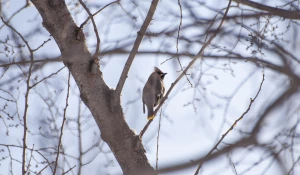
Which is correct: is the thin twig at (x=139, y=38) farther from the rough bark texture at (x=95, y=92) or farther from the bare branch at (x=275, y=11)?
the bare branch at (x=275, y=11)

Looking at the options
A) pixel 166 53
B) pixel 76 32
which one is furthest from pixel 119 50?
pixel 76 32

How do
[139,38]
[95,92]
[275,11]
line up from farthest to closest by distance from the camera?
[95,92] → [139,38] → [275,11]

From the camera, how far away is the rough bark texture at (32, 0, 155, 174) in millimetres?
3336

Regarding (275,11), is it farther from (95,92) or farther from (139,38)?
(95,92)

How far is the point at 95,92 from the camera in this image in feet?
11.2

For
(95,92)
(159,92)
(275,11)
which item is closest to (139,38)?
(95,92)

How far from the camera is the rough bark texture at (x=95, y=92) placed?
10.9 feet

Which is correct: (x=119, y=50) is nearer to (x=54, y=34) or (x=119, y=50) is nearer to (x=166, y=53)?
(x=166, y=53)

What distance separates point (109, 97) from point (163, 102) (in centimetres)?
41

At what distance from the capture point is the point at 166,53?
7.32 ft

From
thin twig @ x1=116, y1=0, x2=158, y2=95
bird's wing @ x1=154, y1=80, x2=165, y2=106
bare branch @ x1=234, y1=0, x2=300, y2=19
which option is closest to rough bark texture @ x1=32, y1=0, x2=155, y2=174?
thin twig @ x1=116, y1=0, x2=158, y2=95

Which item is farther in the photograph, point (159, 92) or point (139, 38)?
point (159, 92)

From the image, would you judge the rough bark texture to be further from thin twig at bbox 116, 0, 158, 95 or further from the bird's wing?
the bird's wing

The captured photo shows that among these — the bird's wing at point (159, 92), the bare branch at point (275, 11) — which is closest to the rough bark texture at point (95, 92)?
the bare branch at point (275, 11)
